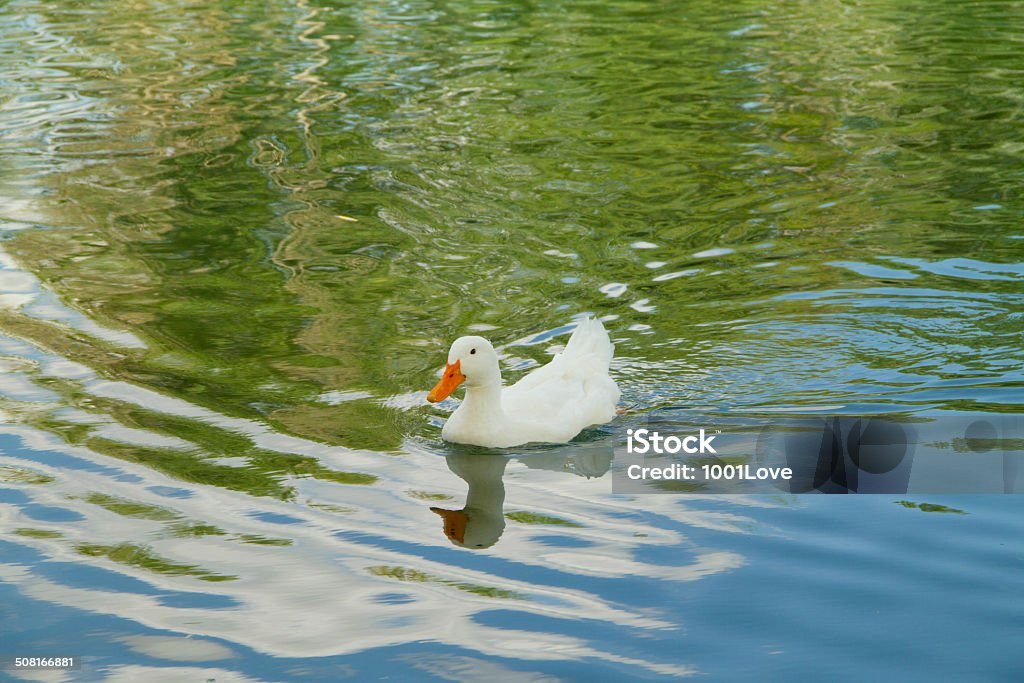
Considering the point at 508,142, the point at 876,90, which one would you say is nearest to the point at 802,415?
the point at 508,142

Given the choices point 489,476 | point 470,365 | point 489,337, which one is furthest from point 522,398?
point 489,337

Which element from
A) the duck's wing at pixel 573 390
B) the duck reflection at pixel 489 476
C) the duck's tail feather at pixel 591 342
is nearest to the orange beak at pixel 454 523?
the duck reflection at pixel 489 476

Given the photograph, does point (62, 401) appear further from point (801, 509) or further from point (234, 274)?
point (801, 509)

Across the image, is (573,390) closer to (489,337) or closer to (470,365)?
(470,365)

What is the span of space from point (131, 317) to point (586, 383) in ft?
14.0

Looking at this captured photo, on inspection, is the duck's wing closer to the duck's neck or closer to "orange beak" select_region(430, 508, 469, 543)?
the duck's neck

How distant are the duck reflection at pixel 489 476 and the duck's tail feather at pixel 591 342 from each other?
79cm

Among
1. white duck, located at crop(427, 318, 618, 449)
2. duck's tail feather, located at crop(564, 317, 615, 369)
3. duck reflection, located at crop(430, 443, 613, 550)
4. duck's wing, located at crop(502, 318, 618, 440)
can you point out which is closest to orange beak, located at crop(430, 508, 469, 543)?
duck reflection, located at crop(430, 443, 613, 550)

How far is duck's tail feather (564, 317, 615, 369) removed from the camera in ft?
29.9

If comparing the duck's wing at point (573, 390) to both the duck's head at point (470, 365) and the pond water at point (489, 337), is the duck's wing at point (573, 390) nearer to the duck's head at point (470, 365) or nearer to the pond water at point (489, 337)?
the pond water at point (489, 337)

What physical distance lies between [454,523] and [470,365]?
1212 mm

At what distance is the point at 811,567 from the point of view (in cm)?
680

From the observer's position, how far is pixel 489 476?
8.23 m

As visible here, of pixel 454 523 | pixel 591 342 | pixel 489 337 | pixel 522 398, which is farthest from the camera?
pixel 489 337
